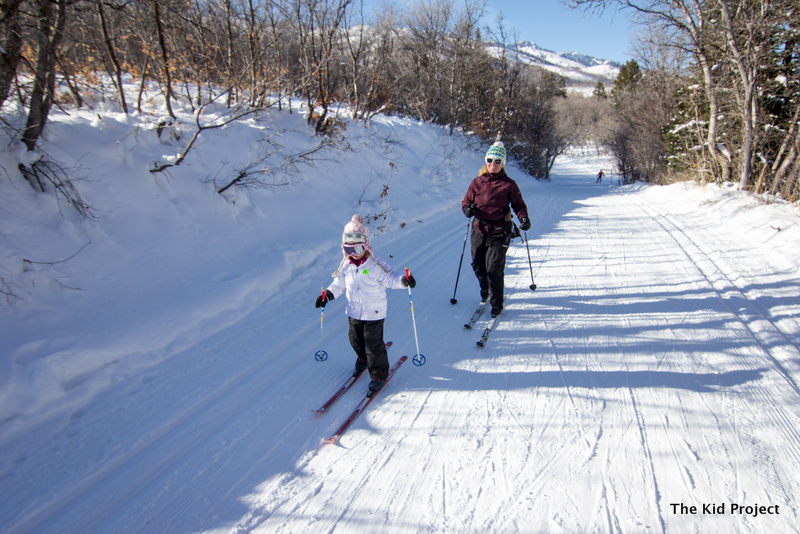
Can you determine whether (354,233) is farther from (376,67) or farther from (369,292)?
(376,67)

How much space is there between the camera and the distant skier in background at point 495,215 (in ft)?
15.7

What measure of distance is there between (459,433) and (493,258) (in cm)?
248

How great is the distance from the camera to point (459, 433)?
2.97 meters

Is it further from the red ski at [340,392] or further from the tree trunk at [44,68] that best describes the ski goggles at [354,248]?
the tree trunk at [44,68]

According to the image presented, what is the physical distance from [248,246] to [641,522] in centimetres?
615

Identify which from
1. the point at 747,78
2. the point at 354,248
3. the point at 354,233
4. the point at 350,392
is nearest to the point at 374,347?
the point at 350,392

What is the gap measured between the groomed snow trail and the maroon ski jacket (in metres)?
1.25

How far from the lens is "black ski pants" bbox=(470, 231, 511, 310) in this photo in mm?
4789

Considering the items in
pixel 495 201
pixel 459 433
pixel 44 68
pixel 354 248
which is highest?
pixel 44 68

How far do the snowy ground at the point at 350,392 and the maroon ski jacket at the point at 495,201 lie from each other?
123 cm

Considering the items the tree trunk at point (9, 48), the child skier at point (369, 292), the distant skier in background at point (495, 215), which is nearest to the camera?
the child skier at point (369, 292)

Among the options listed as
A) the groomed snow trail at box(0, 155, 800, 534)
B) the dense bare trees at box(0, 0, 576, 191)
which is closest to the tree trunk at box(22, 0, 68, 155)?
the dense bare trees at box(0, 0, 576, 191)

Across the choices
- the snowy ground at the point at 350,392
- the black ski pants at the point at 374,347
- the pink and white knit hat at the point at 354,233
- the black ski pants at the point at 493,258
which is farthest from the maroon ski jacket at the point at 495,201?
the black ski pants at the point at 374,347

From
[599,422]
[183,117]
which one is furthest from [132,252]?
[599,422]
